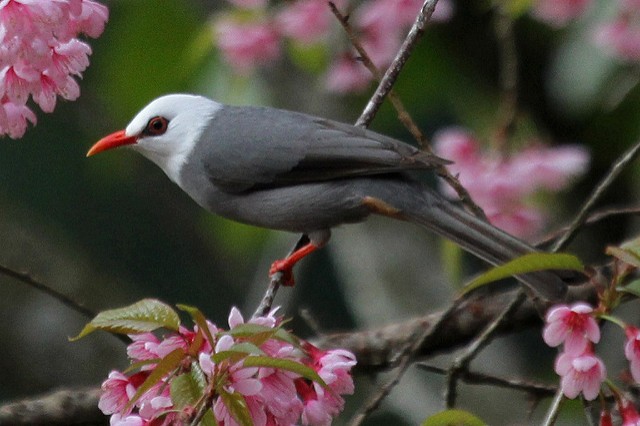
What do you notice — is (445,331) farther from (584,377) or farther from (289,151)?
(584,377)

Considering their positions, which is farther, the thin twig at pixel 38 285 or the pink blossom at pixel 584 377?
the thin twig at pixel 38 285

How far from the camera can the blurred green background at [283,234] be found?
220 inches

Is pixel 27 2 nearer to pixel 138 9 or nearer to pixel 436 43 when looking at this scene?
pixel 138 9

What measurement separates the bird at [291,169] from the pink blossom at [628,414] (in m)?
0.97

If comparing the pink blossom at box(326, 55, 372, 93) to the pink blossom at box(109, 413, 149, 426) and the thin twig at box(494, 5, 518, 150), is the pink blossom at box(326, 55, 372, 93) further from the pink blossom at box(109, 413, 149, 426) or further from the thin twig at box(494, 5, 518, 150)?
the pink blossom at box(109, 413, 149, 426)

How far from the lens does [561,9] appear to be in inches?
205

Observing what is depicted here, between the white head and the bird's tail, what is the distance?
2.39 ft

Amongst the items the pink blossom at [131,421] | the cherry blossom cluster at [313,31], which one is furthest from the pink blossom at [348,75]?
the pink blossom at [131,421]

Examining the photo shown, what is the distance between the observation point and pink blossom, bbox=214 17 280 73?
5273mm

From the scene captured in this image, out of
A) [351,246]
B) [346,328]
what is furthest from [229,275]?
[351,246]

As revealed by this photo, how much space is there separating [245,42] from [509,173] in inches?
55.3

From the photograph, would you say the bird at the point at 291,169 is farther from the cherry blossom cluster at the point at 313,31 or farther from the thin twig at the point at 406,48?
the cherry blossom cluster at the point at 313,31

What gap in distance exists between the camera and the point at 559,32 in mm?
5977

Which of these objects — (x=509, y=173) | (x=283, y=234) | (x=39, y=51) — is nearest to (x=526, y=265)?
(x=39, y=51)
